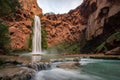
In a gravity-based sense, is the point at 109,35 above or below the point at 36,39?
below

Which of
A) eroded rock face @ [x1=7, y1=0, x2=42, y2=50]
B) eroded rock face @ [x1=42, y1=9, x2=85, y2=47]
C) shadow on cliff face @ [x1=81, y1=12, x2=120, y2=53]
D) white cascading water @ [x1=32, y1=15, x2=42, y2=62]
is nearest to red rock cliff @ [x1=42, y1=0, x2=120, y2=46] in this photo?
eroded rock face @ [x1=42, y1=9, x2=85, y2=47]

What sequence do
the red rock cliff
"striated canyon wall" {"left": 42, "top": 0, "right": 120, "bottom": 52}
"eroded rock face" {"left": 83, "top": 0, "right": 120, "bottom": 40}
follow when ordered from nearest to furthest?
"eroded rock face" {"left": 83, "top": 0, "right": 120, "bottom": 40} → "striated canyon wall" {"left": 42, "top": 0, "right": 120, "bottom": 52} → the red rock cliff

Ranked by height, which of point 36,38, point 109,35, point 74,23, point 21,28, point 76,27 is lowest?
point 109,35

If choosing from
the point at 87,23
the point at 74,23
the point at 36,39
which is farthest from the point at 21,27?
the point at 87,23

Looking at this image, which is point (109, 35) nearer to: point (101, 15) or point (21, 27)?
point (101, 15)

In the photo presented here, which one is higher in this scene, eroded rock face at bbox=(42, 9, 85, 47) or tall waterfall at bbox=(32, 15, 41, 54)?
eroded rock face at bbox=(42, 9, 85, 47)

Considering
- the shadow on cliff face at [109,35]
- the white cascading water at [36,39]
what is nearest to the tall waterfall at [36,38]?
the white cascading water at [36,39]

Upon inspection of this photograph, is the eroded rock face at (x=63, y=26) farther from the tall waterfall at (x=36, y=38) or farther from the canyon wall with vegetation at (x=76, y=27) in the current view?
the tall waterfall at (x=36, y=38)

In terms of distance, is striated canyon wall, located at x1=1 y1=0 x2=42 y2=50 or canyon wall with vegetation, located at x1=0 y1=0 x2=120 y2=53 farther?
striated canyon wall, located at x1=1 y1=0 x2=42 y2=50

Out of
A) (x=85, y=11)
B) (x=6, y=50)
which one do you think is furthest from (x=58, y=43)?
(x=6, y=50)

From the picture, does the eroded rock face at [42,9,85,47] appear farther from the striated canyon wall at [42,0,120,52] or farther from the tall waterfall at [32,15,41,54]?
the tall waterfall at [32,15,41,54]

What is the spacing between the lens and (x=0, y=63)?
1327cm

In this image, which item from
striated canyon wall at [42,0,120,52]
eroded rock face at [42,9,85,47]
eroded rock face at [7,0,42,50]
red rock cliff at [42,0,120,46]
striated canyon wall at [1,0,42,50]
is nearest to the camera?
striated canyon wall at [42,0,120,52]

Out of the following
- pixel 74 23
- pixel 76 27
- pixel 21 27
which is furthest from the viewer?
pixel 74 23
